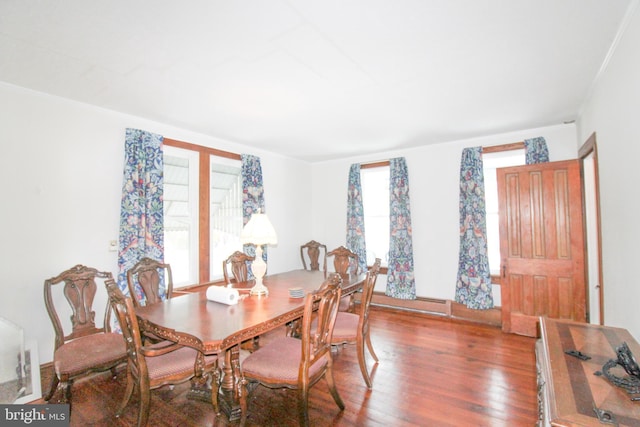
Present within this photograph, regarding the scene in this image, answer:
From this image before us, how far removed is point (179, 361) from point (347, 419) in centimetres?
123

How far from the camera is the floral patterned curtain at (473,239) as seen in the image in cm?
420

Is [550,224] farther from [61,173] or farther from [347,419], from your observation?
[61,173]

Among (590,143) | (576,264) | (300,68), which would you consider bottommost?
(576,264)

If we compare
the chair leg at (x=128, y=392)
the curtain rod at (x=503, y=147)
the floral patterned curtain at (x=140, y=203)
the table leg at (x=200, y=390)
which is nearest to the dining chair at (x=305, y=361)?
the table leg at (x=200, y=390)

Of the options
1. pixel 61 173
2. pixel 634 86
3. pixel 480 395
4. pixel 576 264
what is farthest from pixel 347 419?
pixel 61 173

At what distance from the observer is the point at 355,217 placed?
5359 millimetres

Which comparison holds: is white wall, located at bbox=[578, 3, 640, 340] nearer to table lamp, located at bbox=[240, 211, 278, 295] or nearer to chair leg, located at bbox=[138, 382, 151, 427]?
table lamp, located at bbox=[240, 211, 278, 295]

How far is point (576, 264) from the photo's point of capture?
3.41 meters

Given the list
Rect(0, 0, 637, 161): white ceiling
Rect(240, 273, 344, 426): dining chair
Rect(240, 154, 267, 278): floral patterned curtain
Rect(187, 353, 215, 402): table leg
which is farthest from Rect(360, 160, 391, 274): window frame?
Rect(187, 353, 215, 402): table leg

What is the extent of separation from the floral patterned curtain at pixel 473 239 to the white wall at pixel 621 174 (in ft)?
5.53

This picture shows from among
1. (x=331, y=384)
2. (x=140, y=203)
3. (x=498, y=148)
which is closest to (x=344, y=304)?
(x=331, y=384)

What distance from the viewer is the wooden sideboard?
1.13 m

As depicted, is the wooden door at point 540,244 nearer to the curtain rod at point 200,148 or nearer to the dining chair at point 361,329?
the dining chair at point 361,329

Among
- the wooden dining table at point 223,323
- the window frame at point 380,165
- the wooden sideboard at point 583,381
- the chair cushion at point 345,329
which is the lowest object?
the chair cushion at point 345,329
